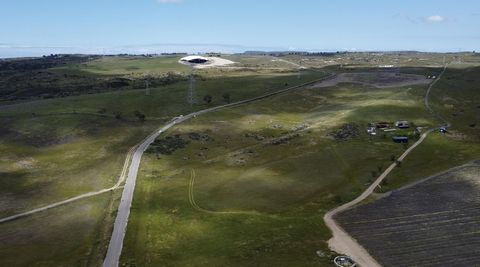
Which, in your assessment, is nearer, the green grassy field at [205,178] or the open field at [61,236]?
the open field at [61,236]

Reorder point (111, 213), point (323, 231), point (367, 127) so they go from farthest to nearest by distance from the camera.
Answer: point (367, 127), point (111, 213), point (323, 231)

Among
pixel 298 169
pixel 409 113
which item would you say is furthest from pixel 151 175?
pixel 409 113

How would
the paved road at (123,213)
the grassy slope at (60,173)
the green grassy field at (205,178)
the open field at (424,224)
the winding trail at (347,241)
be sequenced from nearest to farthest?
the winding trail at (347,241), the open field at (424,224), the paved road at (123,213), the green grassy field at (205,178), the grassy slope at (60,173)

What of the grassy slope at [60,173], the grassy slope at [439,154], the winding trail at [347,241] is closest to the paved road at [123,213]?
the grassy slope at [60,173]

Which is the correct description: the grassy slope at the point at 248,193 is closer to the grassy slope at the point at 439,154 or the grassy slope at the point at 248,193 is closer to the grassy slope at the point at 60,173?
the grassy slope at the point at 439,154

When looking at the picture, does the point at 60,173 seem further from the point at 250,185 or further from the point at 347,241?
the point at 347,241

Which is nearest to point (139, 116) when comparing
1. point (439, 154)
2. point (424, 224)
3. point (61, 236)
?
point (61, 236)

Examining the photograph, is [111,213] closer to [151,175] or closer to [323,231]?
[151,175]
